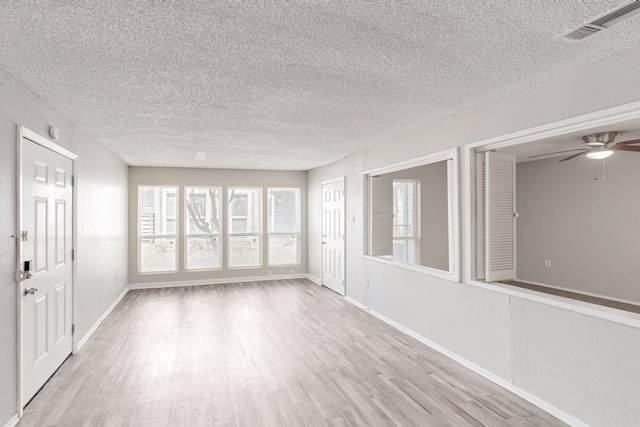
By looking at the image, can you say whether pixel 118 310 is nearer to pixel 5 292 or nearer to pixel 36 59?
pixel 5 292

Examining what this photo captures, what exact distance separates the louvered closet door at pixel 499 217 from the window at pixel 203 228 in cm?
564

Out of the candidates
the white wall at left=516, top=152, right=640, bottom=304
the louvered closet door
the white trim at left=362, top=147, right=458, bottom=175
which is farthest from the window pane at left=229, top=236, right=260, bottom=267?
the louvered closet door

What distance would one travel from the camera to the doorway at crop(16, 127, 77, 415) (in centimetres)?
270

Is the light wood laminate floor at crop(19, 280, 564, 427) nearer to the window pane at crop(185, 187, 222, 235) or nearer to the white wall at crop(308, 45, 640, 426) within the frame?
the white wall at crop(308, 45, 640, 426)

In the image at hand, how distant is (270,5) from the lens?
168 cm

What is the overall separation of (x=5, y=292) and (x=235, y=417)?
1.74 m

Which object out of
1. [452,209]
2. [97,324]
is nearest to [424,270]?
[452,209]

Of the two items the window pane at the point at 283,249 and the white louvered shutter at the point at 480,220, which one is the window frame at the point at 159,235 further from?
the white louvered shutter at the point at 480,220

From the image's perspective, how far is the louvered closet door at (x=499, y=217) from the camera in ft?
11.0

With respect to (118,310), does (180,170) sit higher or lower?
higher

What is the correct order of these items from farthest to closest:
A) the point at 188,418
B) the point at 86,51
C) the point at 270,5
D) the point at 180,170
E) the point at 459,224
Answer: the point at 180,170
the point at 459,224
the point at 188,418
the point at 86,51
the point at 270,5

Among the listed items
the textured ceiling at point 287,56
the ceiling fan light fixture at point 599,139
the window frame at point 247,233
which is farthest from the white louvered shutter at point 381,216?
the window frame at point 247,233

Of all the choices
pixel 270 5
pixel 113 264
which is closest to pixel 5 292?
pixel 270 5

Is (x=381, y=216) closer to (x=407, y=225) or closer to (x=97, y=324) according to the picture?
(x=407, y=225)
